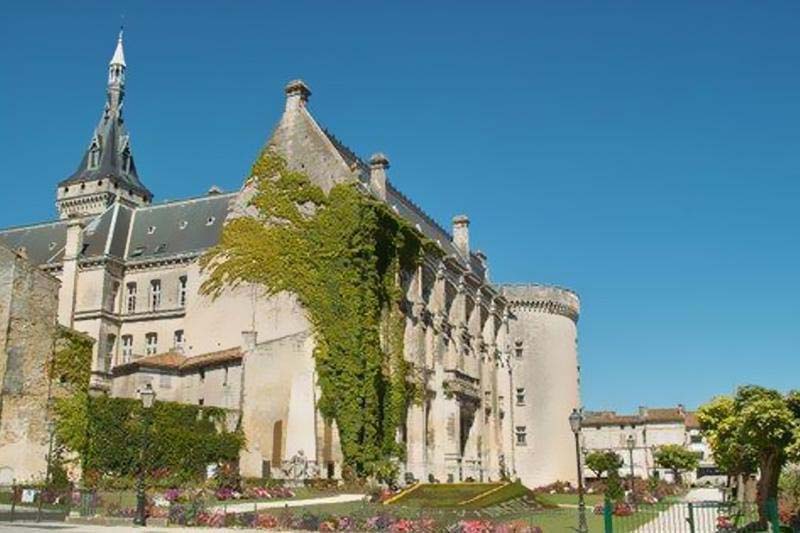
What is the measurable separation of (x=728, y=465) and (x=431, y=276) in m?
27.7

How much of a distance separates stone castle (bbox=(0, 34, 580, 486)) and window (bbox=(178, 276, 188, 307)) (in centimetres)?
15

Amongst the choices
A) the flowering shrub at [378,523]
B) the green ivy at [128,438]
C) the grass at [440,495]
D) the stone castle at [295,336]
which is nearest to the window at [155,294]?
the stone castle at [295,336]

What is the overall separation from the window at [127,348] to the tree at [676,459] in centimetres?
6163

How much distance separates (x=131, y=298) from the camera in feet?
178

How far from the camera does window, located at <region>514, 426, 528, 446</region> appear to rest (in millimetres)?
67750

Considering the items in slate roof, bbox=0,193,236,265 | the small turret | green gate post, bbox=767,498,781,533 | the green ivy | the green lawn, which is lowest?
the green lawn

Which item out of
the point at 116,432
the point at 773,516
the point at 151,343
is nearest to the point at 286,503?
the point at 116,432

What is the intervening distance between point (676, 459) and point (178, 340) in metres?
61.6

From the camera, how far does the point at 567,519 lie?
30.8 m

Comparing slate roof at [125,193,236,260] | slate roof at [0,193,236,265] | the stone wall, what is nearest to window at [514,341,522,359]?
slate roof at [125,193,236,260]

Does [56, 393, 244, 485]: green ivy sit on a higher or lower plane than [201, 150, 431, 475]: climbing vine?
lower

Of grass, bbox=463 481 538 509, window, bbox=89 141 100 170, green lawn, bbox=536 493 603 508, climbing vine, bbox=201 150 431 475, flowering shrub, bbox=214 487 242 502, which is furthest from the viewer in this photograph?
window, bbox=89 141 100 170

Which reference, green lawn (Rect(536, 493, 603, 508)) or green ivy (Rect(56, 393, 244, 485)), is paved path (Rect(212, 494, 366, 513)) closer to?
green ivy (Rect(56, 393, 244, 485))

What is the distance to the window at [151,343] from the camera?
51.8 m
